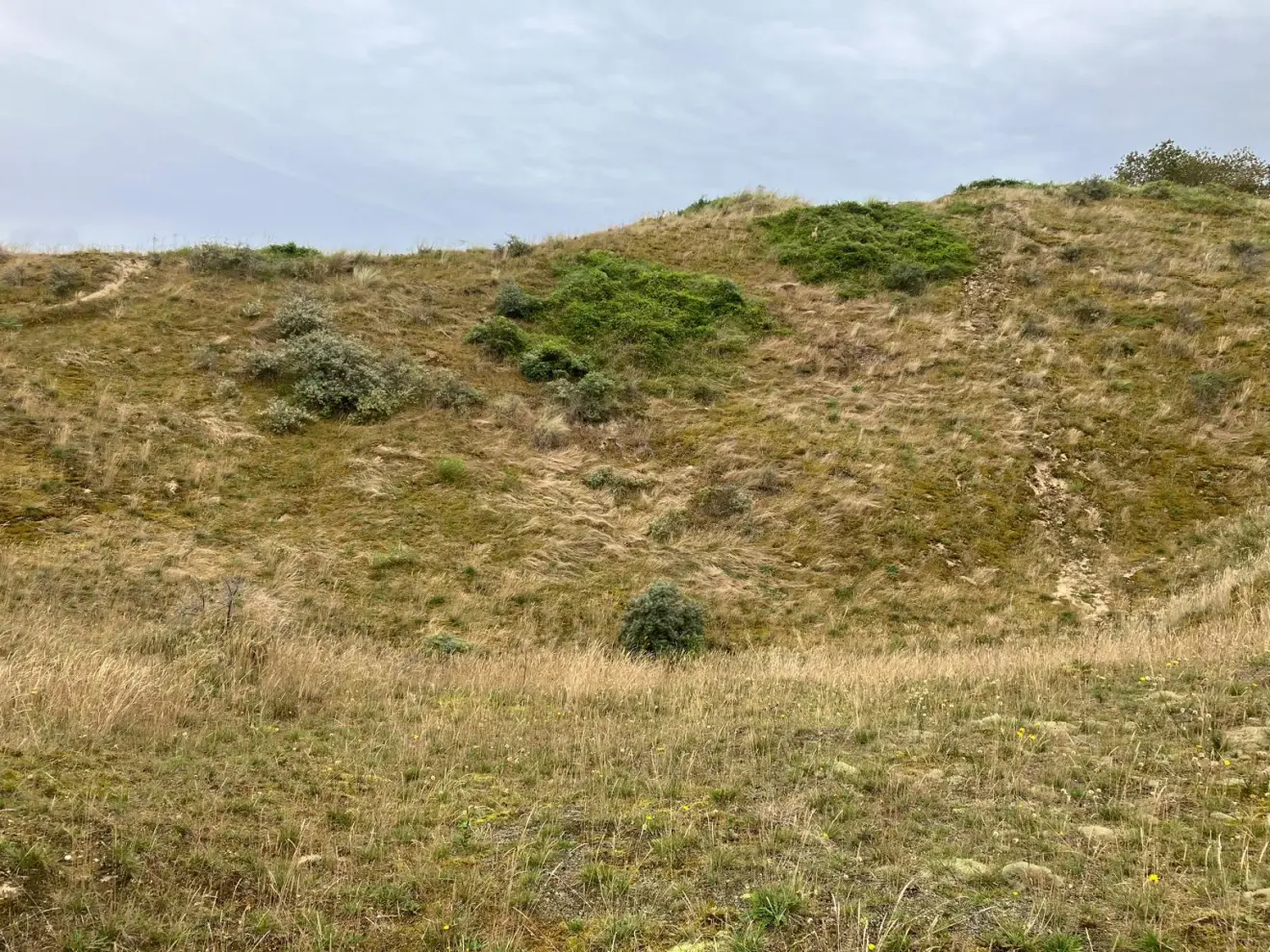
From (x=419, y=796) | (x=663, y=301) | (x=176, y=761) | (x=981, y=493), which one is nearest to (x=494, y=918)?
(x=419, y=796)

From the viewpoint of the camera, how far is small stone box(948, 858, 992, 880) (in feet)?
12.7

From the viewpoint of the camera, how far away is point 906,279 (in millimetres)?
25547

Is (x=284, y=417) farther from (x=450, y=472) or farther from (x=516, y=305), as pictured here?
(x=516, y=305)

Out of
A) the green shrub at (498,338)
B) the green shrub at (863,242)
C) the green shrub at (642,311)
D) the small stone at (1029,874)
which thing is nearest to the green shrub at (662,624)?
the small stone at (1029,874)

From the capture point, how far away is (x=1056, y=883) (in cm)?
372

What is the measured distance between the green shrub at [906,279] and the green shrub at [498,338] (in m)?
12.6

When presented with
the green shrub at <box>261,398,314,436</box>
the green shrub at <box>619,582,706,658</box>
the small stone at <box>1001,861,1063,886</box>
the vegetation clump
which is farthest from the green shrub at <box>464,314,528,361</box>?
the small stone at <box>1001,861,1063,886</box>

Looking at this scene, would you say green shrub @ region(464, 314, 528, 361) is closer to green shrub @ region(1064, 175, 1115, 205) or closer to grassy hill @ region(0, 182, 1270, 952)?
grassy hill @ region(0, 182, 1270, 952)

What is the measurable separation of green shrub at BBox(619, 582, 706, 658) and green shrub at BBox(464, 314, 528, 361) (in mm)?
11136

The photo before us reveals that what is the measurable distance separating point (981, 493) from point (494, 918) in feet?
48.6

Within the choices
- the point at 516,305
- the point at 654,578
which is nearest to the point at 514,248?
the point at 516,305

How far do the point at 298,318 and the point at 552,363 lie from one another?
6652 millimetres

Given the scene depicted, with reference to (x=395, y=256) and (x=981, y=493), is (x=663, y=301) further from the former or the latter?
(x=981, y=493)

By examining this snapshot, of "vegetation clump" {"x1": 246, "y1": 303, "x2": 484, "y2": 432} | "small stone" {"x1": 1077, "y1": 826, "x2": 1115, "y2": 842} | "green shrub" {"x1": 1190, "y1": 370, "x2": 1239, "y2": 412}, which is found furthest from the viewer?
"green shrub" {"x1": 1190, "y1": 370, "x2": 1239, "y2": 412}
